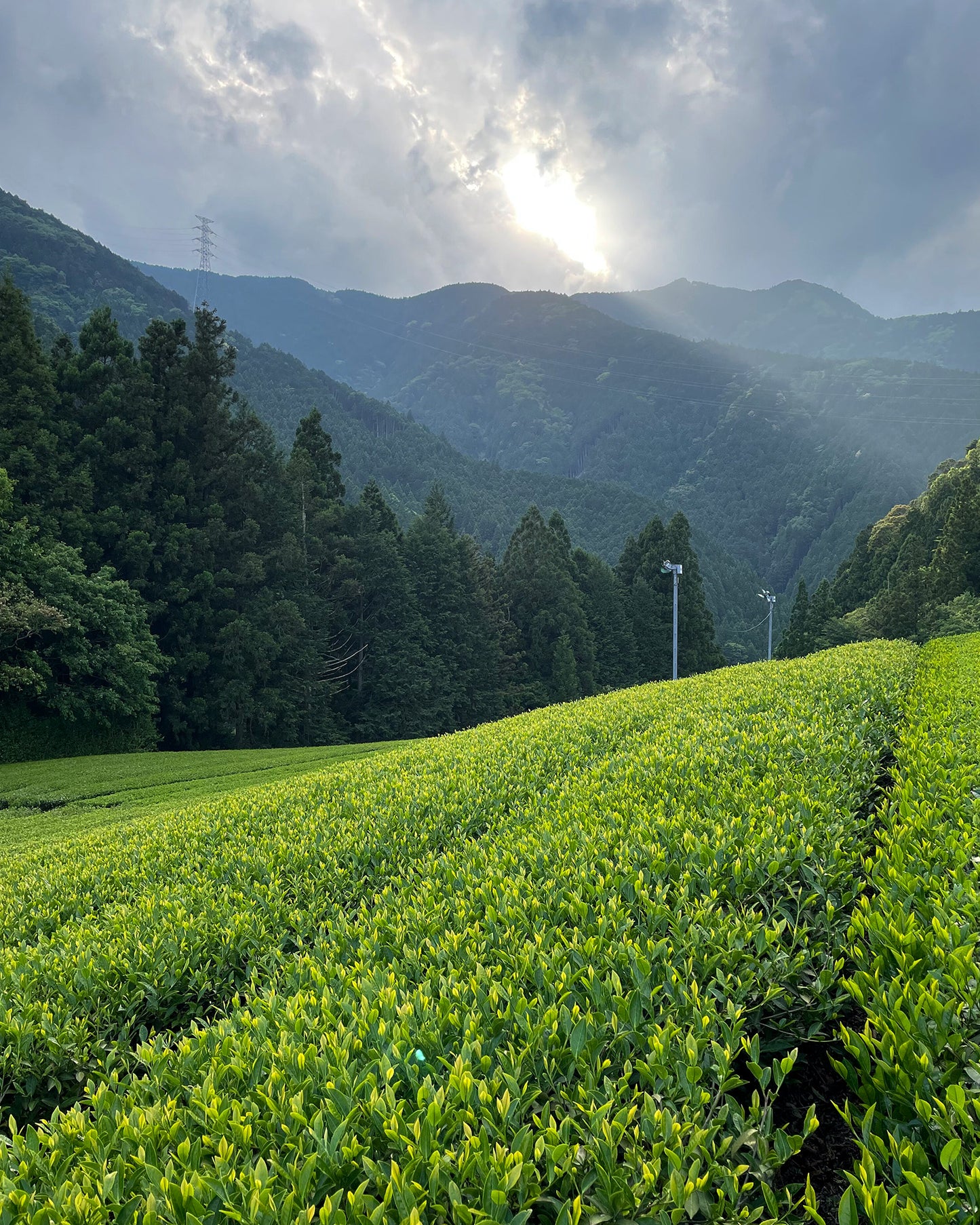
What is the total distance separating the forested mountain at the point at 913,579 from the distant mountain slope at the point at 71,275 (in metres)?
85.1

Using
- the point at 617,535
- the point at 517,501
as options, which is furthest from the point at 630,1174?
the point at 517,501

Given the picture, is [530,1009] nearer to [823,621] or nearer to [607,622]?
[607,622]

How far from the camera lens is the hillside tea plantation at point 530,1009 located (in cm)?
187

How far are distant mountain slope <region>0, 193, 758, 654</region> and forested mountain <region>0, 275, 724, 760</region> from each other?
42144 mm

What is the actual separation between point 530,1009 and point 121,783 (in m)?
15.2

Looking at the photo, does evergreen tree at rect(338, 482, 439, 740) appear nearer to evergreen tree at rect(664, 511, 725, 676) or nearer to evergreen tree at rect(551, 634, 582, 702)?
evergreen tree at rect(551, 634, 582, 702)

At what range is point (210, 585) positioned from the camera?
28.6 m

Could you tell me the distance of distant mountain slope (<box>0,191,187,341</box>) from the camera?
88.1 meters

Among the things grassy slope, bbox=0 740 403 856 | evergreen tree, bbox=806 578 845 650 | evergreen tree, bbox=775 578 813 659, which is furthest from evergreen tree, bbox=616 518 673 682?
grassy slope, bbox=0 740 403 856

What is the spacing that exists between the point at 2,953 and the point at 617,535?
101934mm

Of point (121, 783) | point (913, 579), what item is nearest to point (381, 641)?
point (121, 783)

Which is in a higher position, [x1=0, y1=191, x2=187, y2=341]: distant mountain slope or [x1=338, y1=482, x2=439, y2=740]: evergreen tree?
[x1=0, y1=191, x2=187, y2=341]: distant mountain slope

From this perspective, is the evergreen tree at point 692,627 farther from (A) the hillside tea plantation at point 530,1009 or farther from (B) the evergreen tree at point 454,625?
(A) the hillside tea plantation at point 530,1009

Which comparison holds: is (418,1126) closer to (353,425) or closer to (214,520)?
(214,520)
